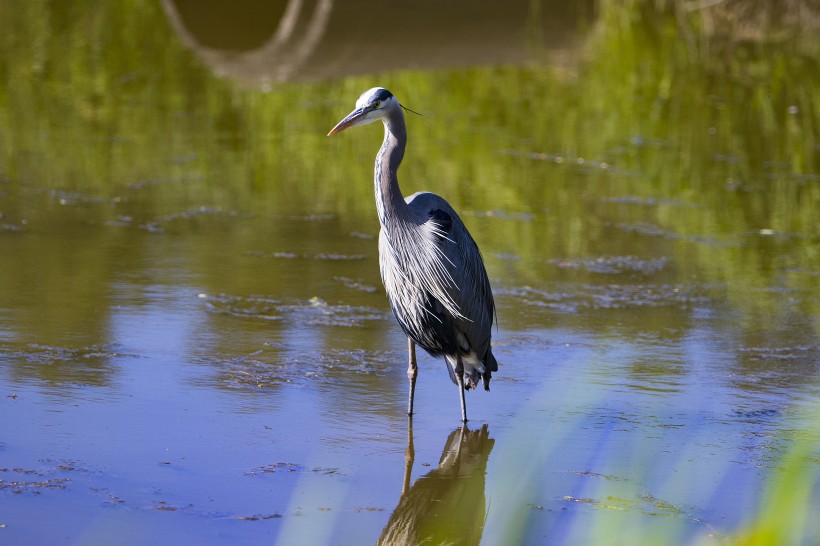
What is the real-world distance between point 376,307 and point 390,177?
1.78 m

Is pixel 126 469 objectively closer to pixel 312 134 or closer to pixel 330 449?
pixel 330 449

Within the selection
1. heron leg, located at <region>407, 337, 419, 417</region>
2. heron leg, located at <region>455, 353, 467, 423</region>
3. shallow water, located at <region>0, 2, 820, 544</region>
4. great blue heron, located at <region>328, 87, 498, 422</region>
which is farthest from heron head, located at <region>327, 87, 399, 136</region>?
shallow water, located at <region>0, 2, 820, 544</region>

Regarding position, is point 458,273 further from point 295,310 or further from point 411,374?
point 295,310

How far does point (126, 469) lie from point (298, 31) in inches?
358

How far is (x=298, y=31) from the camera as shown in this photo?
13039 mm

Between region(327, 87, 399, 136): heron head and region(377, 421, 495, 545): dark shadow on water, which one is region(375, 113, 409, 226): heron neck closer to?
region(327, 87, 399, 136): heron head

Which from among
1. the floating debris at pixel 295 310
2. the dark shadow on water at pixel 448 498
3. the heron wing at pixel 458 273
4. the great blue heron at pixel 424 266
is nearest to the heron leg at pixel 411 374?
the great blue heron at pixel 424 266

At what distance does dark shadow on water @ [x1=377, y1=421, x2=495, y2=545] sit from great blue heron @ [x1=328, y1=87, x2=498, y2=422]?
0.82 ft

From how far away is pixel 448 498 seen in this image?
4648 mm

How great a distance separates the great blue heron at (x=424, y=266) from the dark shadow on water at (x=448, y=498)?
249mm

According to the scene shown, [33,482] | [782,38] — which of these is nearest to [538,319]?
[33,482]

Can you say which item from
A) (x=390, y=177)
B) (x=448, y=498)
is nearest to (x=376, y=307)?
(x=390, y=177)

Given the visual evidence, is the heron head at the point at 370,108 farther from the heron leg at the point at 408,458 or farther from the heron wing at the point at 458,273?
the heron leg at the point at 408,458

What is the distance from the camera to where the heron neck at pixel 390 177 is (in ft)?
16.9
